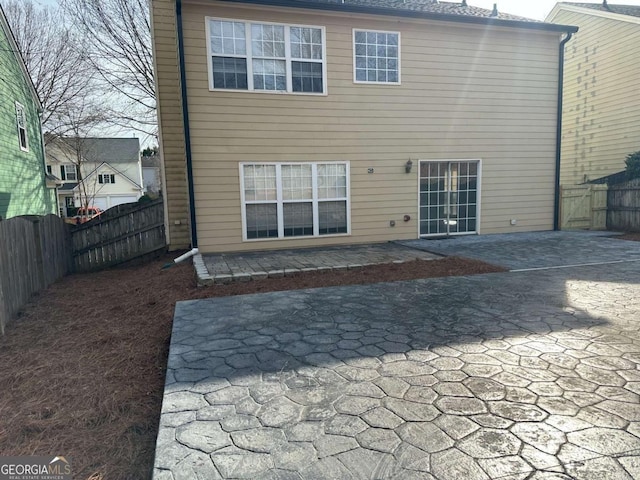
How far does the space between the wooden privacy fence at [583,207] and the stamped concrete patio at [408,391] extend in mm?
7041

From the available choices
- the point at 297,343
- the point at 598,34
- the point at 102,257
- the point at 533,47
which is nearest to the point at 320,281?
the point at 297,343

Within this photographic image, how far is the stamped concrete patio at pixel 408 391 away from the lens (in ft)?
6.48

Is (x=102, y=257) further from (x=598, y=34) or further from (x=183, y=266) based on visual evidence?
(x=598, y=34)

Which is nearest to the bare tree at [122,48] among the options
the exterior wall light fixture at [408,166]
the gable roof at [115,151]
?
the exterior wall light fixture at [408,166]

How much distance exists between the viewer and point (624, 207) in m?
11.2

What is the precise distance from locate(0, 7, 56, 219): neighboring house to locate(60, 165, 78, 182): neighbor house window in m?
19.7

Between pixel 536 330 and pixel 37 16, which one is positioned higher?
pixel 37 16

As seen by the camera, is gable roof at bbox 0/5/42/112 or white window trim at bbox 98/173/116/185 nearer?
gable roof at bbox 0/5/42/112

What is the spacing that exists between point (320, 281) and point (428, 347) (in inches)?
112

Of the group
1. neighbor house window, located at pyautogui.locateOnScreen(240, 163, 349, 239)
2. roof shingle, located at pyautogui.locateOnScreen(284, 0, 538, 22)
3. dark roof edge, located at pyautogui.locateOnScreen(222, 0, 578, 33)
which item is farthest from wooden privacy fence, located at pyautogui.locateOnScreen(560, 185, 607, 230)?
neighbor house window, located at pyautogui.locateOnScreen(240, 163, 349, 239)

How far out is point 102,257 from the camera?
938 centimetres

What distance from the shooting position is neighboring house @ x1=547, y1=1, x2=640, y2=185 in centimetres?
1284

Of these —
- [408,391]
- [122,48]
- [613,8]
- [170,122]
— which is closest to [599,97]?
[613,8]

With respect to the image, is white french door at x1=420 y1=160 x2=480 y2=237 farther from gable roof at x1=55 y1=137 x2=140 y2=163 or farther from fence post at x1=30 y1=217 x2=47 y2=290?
gable roof at x1=55 y1=137 x2=140 y2=163
